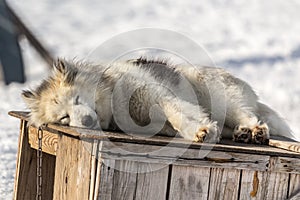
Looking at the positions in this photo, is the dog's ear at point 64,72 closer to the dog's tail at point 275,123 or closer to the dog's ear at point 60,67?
the dog's ear at point 60,67

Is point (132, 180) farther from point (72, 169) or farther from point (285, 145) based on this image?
point (285, 145)

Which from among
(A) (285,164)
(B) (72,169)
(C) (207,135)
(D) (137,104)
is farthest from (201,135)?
(B) (72,169)

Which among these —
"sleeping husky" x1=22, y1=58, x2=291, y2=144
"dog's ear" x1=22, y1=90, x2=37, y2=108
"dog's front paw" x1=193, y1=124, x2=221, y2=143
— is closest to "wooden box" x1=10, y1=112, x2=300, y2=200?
"dog's front paw" x1=193, y1=124, x2=221, y2=143

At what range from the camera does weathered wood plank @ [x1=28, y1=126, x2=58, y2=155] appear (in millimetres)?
3977

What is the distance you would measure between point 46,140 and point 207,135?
3.30 feet

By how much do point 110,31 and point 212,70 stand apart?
9.04 metres

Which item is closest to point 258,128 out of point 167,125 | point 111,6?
point 167,125

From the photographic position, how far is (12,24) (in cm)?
466

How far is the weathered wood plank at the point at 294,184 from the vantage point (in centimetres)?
352

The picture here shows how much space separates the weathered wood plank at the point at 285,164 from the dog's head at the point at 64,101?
1030 mm

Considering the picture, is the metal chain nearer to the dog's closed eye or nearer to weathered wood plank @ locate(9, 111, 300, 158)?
the dog's closed eye

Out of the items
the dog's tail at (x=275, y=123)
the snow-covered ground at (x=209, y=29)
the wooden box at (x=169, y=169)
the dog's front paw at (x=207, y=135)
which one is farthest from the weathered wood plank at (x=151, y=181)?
the snow-covered ground at (x=209, y=29)

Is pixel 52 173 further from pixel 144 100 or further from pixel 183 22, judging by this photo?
pixel 183 22

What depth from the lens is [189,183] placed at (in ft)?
11.3
